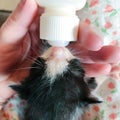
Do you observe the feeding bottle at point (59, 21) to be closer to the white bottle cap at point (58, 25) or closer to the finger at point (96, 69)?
the white bottle cap at point (58, 25)

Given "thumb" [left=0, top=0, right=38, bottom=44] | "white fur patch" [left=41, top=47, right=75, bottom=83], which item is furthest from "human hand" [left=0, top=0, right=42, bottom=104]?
"white fur patch" [left=41, top=47, right=75, bottom=83]

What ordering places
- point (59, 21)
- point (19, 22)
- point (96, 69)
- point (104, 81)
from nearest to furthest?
1. point (59, 21)
2. point (19, 22)
3. point (96, 69)
4. point (104, 81)

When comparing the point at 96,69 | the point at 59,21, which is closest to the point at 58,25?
the point at 59,21

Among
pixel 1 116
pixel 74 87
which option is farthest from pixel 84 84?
pixel 1 116

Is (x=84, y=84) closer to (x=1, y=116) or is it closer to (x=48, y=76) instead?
(x=48, y=76)

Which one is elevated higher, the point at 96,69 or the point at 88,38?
the point at 88,38

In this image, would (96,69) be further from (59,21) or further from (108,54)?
(59,21)

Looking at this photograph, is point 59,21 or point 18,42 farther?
point 18,42
